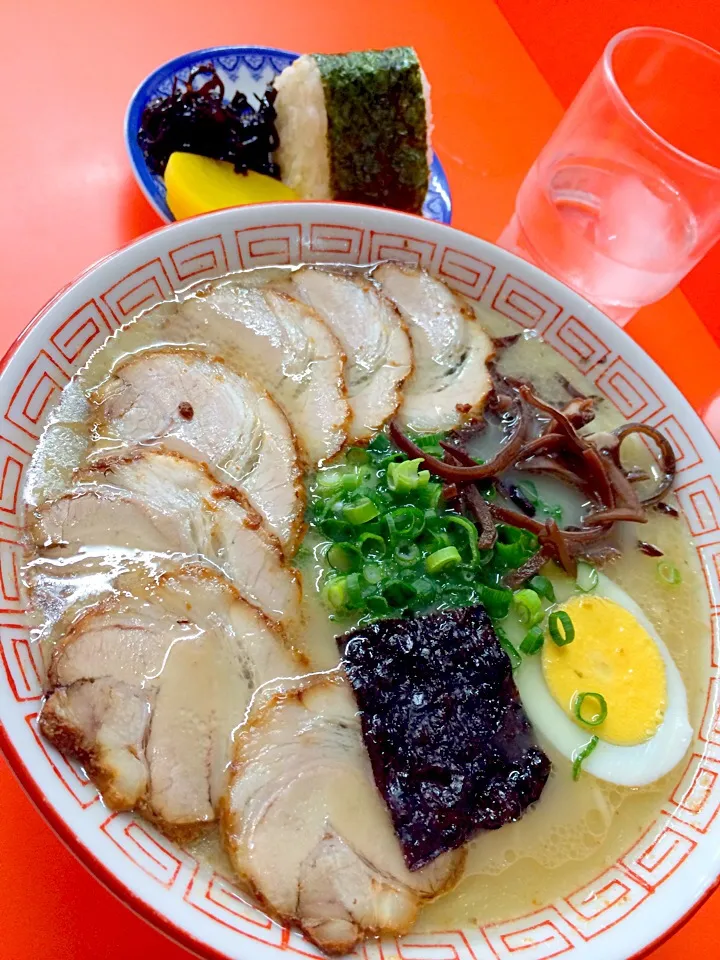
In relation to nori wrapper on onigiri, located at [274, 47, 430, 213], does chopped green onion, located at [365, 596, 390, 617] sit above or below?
below

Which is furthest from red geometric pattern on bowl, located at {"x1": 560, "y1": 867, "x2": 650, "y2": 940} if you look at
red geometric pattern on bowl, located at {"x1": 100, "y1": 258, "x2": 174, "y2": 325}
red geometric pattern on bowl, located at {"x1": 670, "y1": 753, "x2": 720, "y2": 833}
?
red geometric pattern on bowl, located at {"x1": 100, "y1": 258, "x2": 174, "y2": 325}

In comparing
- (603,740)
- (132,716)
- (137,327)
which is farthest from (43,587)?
(603,740)

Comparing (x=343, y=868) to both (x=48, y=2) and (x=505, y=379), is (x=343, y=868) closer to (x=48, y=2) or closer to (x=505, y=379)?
(x=505, y=379)

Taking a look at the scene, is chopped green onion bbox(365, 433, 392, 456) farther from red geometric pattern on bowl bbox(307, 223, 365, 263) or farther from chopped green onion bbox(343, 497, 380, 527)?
red geometric pattern on bowl bbox(307, 223, 365, 263)

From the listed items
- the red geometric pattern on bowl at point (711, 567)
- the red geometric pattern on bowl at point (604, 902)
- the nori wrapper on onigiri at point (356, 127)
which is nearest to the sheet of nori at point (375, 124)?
the nori wrapper on onigiri at point (356, 127)

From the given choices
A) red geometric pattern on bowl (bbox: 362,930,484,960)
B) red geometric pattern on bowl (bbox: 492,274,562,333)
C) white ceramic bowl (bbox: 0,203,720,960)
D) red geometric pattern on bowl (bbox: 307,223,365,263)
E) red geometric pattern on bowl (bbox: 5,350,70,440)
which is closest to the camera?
white ceramic bowl (bbox: 0,203,720,960)

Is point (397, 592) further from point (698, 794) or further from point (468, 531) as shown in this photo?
point (698, 794)
